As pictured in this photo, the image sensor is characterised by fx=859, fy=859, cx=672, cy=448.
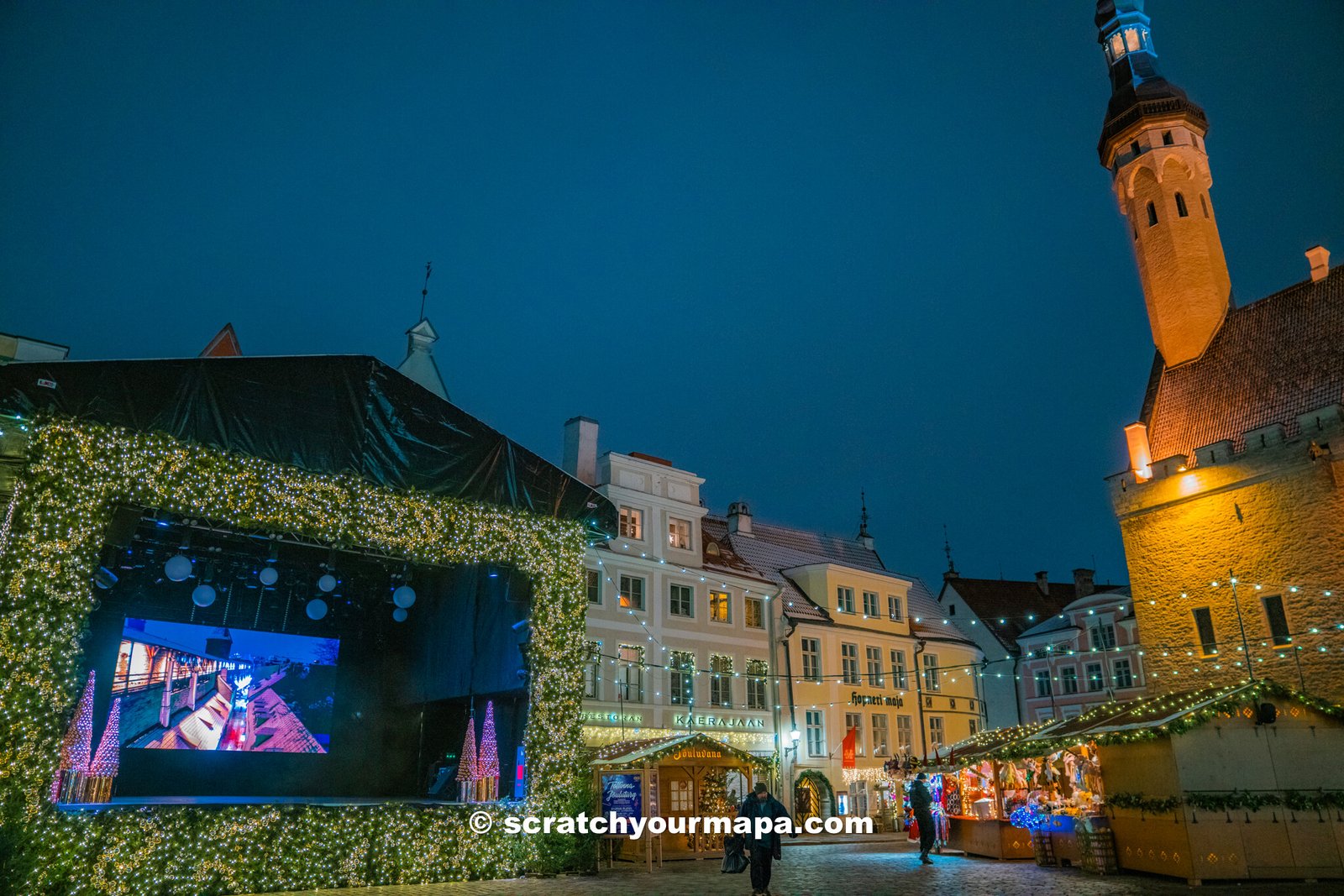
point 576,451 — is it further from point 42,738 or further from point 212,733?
point 42,738

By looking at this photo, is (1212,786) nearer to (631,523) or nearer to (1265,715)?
(1265,715)

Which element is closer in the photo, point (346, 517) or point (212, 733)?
point (346, 517)

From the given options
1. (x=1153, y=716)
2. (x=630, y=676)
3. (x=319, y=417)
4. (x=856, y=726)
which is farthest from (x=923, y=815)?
(x=319, y=417)

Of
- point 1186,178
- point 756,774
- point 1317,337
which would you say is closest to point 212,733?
point 756,774

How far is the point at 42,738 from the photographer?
10656mm

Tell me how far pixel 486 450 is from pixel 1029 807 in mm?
12770

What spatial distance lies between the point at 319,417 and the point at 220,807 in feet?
19.0

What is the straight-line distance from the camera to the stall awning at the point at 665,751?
17.4 meters

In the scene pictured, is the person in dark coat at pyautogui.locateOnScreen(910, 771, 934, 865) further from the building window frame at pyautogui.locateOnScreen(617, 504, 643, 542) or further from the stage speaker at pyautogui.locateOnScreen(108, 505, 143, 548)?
the stage speaker at pyautogui.locateOnScreen(108, 505, 143, 548)

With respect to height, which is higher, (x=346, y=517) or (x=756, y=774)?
(x=346, y=517)

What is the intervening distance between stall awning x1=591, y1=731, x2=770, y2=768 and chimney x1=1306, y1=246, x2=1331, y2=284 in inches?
708

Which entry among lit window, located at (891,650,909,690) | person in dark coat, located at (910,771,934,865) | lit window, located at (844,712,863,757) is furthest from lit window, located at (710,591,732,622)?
person in dark coat, located at (910,771,934,865)

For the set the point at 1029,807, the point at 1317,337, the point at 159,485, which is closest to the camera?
the point at 159,485

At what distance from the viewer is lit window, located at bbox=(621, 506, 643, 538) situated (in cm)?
2634
